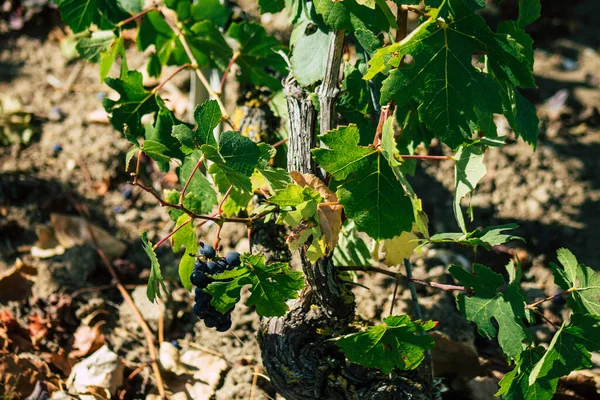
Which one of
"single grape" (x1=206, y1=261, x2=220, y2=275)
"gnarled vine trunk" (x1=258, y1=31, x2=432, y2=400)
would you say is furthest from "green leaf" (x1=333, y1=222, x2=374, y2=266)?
"single grape" (x1=206, y1=261, x2=220, y2=275)

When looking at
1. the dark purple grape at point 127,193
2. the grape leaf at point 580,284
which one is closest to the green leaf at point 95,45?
the dark purple grape at point 127,193

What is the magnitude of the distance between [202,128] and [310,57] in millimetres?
412

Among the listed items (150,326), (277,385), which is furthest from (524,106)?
(150,326)

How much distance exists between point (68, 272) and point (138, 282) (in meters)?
0.30

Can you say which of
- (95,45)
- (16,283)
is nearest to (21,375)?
(16,283)

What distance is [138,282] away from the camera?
9.50 ft

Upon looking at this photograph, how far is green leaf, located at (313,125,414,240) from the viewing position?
65.0 inches

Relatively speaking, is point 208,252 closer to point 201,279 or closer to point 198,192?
point 201,279

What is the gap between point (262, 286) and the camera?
1.71m

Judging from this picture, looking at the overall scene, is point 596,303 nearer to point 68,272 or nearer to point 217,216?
point 217,216

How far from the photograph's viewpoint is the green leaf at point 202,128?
5.43 feet

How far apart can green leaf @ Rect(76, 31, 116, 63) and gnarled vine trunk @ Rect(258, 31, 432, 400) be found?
769 millimetres

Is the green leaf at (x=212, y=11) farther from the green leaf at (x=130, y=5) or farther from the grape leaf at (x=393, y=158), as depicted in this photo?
the grape leaf at (x=393, y=158)

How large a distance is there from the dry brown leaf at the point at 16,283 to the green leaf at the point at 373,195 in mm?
1714
